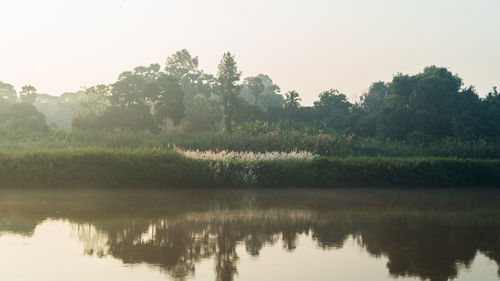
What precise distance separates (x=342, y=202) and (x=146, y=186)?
7703mm

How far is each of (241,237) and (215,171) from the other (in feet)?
28.4

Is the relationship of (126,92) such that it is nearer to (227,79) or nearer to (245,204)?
(227,79)

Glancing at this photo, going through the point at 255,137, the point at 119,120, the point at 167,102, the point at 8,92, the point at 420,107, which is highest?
the point at 8,92

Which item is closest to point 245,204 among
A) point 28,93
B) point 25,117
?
point 25,117

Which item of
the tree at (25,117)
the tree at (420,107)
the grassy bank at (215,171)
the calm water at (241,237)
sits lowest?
the calm water at (241,237)

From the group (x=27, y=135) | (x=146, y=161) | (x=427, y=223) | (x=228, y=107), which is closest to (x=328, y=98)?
(x=228, y=107)

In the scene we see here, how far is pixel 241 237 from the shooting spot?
32.4 ft

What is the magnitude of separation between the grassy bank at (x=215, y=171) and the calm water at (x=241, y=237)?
4.62 ft

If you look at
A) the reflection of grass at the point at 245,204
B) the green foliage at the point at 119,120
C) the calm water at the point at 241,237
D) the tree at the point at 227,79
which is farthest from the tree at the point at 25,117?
the calm water at the point at 241,237

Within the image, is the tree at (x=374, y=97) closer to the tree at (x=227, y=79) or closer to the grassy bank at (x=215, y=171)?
the tree at (x=227, y=79)

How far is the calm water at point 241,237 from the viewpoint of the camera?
24.6ft

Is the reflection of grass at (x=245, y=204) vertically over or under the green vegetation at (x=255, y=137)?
under

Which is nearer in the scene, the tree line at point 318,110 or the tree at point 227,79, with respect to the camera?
the tree line at point 318,110

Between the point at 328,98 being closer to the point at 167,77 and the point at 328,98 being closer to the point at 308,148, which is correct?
the point at 167,77
